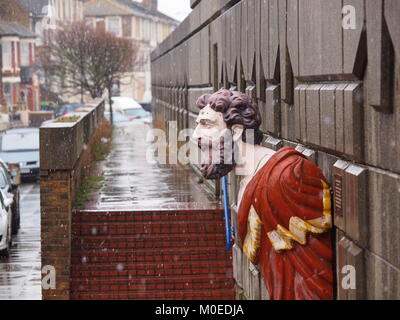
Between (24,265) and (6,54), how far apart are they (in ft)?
208

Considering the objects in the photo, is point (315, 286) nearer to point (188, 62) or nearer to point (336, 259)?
point (336, 259)

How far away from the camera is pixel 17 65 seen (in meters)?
78.8

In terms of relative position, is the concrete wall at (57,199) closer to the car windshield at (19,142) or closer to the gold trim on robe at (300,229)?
the gold trim on robe at (300,229)

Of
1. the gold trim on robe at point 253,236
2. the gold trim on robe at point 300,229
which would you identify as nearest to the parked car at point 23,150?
the gold trim on robe at point 253,236

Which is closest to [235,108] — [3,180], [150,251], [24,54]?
[150,251]

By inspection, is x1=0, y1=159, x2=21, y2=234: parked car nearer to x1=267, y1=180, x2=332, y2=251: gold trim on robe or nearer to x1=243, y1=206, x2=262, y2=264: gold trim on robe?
x1=243, y1=206, x2=262, y2=264: gold trim on robe

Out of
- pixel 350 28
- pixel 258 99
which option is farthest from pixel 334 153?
pixel 258 99

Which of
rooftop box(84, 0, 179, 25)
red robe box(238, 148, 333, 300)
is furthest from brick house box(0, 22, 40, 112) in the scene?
red robe box(238, 148, 333, 300)

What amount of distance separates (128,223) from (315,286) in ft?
27.6

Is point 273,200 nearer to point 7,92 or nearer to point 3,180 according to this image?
point 3,180

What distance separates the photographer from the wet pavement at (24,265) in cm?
1329

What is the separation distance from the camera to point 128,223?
13336mm

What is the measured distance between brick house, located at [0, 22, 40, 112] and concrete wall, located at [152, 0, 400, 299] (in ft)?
224

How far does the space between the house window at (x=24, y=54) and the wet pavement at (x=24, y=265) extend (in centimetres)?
5578
